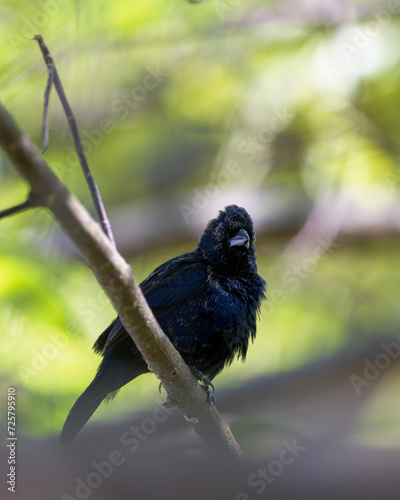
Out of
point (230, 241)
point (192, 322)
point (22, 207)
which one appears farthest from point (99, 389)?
point (22, 207)

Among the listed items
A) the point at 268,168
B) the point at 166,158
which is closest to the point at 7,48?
the point at 166,158

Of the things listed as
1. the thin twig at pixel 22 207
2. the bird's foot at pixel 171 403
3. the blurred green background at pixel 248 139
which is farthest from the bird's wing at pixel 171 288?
the thin twig at pixel 22 207

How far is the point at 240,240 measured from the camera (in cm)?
381

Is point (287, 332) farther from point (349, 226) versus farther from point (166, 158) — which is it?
point (166, 158)

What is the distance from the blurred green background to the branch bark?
5.83ft

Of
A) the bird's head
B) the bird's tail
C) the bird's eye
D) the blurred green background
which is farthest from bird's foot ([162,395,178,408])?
the blurred green background

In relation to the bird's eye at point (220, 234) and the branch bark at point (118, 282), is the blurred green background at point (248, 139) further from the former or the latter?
the branch bark at point (118, 282)

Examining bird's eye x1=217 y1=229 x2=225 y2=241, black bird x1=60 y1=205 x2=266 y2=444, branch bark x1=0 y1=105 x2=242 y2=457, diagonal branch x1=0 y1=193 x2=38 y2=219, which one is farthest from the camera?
bird's eye x1=217 y1=229 x2=225 y2=241

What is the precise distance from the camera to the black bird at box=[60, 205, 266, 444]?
351 cm

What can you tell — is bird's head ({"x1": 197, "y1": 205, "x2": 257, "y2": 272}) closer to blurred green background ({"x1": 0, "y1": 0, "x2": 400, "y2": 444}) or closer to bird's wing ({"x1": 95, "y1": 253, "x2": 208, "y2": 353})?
bird's wing ({"x1": 95, "y1": 253, "x2": 208, "y2": 353})

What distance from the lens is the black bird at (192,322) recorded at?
351cm

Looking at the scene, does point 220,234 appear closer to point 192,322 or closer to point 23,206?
point 192,322

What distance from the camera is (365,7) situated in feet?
19.8

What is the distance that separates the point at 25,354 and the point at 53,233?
792 millimetres
